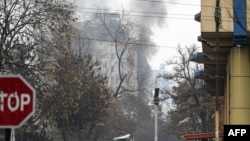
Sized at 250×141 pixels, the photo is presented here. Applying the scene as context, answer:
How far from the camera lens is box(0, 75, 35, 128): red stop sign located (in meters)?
5.25

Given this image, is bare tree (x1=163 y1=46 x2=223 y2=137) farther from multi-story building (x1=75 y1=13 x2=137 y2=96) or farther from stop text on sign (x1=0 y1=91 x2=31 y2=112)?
stop text on sign (x1=0 y1=91 x2=31 y2=112)

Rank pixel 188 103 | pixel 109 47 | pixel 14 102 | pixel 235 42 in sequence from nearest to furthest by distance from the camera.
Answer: pixel 14 102, pixel 235 42, pixel 188 103, pixel 109 47

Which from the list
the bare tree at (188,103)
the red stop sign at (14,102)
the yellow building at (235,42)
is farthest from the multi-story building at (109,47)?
the red stop sign at (14,102)

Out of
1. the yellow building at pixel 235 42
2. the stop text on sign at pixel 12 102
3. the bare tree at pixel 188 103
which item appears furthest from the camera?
the bare tree at pixel 188 103

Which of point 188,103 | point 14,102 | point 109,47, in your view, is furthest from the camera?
point 109,47

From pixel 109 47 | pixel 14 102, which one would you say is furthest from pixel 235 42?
pixel 109 47

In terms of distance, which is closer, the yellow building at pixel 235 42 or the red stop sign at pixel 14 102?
the red stop sign at pixel 14 102

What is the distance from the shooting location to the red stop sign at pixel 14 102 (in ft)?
17.2

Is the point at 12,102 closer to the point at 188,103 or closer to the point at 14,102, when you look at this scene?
the point at 14,102

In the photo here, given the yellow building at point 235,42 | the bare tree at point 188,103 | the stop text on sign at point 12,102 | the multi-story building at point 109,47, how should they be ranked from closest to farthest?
the stop text on sign at point 12,102
the yellow building at point 235,42
the bare tree at point 188,103
the multi-story building at point 109,47

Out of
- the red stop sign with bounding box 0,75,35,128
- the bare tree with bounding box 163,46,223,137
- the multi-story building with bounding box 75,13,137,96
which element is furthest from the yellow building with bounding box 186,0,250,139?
the multi-story building with bounding box 75,13,137,96

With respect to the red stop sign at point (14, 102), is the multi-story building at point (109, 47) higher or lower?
higher

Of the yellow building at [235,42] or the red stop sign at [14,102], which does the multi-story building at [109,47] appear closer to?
the yellow building at [235,42]

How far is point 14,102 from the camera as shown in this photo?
5250mm
